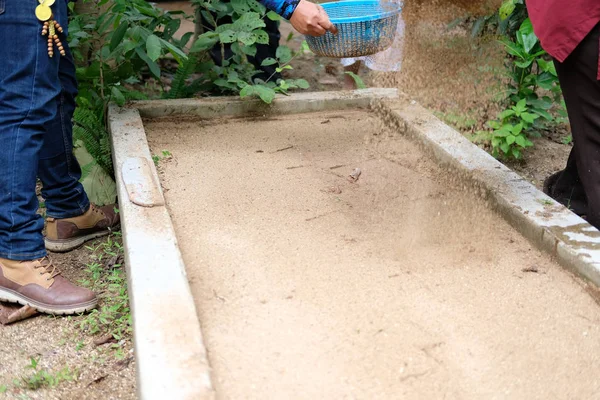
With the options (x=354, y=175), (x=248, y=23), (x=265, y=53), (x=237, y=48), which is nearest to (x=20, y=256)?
(x=354, y=175)

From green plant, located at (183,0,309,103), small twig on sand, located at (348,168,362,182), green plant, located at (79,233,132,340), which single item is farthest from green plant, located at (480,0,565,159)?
green plant, located at (79,233,132,340)

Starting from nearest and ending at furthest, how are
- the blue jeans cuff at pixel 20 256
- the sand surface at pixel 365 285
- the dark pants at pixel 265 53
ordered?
the sand surface at pixel 365 285, the blue jeans cuff at pixel 20 256, the dark pants at pixel 265 53

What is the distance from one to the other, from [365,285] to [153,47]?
1.53m

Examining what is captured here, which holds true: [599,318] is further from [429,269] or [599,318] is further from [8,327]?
[8,327]

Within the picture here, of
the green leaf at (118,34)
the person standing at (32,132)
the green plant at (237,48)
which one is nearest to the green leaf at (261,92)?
the green plant at (237,48)

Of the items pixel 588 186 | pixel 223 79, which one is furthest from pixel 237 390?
pixel 223 79

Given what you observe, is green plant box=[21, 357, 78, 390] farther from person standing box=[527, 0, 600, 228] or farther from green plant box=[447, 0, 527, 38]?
green plant box=[447, 0, 527, 38]

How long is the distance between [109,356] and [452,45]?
229 centimetres

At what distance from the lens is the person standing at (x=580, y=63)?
2.16 metres

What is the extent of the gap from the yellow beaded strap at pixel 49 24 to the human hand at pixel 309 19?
0.86m

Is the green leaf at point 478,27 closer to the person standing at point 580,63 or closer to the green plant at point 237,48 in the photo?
the green plant at point 237,48

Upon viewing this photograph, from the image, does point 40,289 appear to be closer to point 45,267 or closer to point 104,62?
point 45,267

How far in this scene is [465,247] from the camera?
2412mm

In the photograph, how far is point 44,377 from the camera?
2.03 metres
